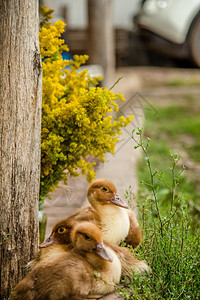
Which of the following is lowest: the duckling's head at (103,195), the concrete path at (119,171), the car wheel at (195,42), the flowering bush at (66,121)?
the concrete path at (119,171)

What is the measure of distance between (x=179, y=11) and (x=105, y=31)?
2.02 meters

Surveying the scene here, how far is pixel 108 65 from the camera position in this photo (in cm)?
801

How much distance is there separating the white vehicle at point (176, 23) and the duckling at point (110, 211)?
711 centimetres

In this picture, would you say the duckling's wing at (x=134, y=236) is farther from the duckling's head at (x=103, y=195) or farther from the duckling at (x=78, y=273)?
the duckling at (x=78, y=273)

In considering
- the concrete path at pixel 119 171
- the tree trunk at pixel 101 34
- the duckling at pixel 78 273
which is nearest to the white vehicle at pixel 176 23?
the concrete path at pixel 119 171

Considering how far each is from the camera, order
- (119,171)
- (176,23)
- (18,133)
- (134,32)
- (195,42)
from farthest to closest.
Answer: (134,32)
(195,42)
(176,23)
(119,171)
(18,133)

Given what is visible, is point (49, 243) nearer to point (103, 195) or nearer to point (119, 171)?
point (103, 195)

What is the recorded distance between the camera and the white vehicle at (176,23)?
9094 mm

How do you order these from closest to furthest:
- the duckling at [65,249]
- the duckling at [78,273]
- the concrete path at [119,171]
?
the duckling at [78,273]
the duckling at [65,249]
the concrete path at [119,171]

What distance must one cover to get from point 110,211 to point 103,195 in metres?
0.09

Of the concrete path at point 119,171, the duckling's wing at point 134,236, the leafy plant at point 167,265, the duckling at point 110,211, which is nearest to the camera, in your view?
the leafy plant at point 167,265

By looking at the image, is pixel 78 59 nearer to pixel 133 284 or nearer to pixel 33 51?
pixel 33 51

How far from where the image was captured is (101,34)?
7.73 meters

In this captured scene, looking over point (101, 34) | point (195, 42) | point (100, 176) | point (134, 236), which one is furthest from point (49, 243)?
point (195, 42)
